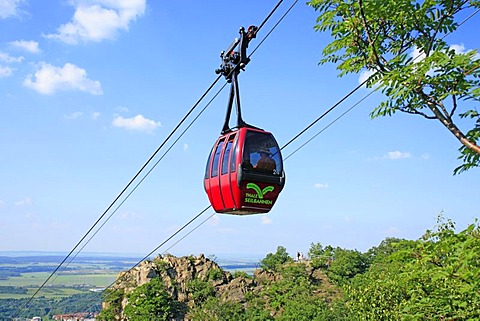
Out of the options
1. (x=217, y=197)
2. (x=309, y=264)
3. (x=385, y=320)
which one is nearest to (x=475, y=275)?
(x=217, y=197)

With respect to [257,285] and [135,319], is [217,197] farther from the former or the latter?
[257,285]

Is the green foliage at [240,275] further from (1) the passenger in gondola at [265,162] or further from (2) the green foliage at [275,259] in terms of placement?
(1) the passenger in gondola at [265,162]

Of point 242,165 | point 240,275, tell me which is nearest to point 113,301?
point 240,275

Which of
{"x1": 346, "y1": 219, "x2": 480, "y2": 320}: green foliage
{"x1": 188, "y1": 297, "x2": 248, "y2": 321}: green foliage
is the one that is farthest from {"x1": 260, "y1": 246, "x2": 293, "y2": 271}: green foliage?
{"x1": 346, "y1": 219, "x2": 480, "y2": 320}: green foliage

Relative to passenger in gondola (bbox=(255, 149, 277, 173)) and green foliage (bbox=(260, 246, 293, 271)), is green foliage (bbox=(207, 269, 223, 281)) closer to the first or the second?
green foliage (bbox=(260, 246, 293, 271))

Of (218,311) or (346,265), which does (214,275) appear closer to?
(218,311)

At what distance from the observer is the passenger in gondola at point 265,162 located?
292 inches

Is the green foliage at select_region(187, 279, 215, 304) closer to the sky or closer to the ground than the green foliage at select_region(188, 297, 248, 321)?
closer to the sky

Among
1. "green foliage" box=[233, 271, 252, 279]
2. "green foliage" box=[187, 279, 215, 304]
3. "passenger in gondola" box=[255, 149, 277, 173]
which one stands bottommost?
"green foliage" box=[187, 279, 215, 304]

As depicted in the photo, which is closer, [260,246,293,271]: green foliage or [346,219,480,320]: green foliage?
[346,219,480,320]: green foliage

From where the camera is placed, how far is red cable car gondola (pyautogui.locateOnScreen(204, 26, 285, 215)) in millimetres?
7281

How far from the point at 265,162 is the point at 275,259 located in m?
58.5

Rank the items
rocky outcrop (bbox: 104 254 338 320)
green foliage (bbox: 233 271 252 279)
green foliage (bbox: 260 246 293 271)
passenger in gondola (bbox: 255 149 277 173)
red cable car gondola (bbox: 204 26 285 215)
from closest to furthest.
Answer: red cable car gondola (bbox: 204 26 285 215), passenger in gondola (bbox: 255 149 277 173), rocky outcrop (bbox: 104 254 338 320), green foliage (bbox: 233 271 252 279), green foliage (bbox: 260 246 293 271)

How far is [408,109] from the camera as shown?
7.32 meters
